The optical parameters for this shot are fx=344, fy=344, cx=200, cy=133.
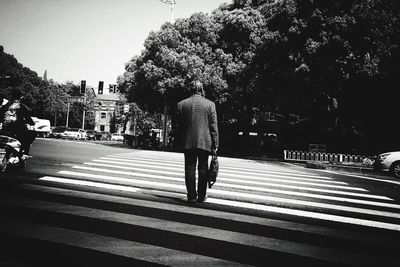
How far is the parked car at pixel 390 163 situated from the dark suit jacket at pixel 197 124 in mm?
11829

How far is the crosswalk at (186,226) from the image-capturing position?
10.8ft

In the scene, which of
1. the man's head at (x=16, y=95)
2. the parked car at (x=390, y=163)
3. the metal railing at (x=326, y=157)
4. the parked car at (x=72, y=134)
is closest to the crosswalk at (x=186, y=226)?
the man's head at (x=16, y=95)

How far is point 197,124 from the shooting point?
5.45 meters

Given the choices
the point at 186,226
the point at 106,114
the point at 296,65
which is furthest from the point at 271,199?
the point at 106,114

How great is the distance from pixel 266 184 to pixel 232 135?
32192 millimetres

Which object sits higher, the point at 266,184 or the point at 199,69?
the point at 199,69

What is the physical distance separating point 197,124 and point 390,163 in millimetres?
12341

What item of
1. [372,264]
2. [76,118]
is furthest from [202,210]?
[76,118]

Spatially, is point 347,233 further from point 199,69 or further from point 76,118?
point 76,118

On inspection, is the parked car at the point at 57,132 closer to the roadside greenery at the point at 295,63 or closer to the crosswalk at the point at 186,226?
the roadside greenery at the point at 295,63

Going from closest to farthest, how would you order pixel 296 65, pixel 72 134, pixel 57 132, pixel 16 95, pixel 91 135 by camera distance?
pixel 16 95, pixel 296 65, pixel 57 132, pixel 72 134, pixel 91 135

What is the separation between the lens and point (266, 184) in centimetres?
868

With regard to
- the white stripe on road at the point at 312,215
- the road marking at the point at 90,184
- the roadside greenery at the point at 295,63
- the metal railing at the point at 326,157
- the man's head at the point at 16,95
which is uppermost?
the roadside greenery at the point at 295,63

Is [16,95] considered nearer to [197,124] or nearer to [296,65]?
[197,124]
